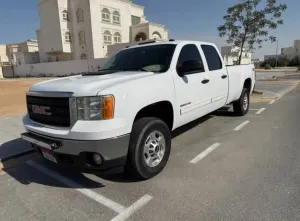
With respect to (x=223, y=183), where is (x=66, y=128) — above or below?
above

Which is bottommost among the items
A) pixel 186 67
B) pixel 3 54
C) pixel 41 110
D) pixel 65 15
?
pixel 41 110

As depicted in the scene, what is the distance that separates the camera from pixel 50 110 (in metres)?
3.21

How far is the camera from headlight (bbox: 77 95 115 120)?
285 centimetres

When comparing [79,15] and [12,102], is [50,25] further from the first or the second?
[12,102]

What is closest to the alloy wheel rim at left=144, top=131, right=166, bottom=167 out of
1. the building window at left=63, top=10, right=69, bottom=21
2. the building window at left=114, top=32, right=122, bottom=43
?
the building window at left=114, top=32, right=122, bottom=43

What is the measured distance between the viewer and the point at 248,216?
8.54 ft

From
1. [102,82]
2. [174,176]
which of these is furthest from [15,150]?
[174,176]

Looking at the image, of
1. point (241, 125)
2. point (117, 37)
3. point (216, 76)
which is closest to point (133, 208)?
point (216, 76)

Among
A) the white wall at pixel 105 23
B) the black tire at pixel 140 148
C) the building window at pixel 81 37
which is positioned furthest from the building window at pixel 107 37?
the black tire at pixel 140 148

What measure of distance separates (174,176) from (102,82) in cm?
169

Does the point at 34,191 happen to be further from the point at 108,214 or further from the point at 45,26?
the point at 45,26

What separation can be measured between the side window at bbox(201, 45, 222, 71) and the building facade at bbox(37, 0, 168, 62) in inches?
1724

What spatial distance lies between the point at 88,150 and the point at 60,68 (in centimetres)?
4916

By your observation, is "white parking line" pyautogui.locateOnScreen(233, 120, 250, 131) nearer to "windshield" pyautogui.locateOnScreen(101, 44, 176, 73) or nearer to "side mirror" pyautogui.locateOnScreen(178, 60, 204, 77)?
"side mirror" pyautogui.locateOnScreen(178, 60, 204, 77)
